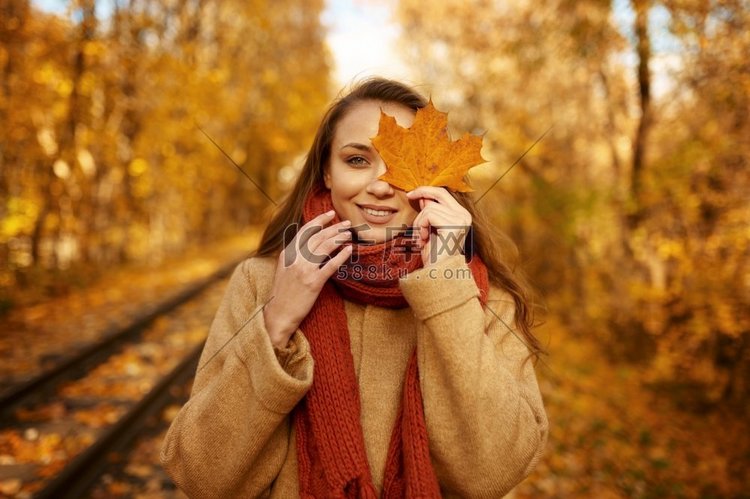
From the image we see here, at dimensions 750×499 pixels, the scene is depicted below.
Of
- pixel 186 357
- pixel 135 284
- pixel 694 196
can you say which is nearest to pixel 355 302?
pixel 186 357

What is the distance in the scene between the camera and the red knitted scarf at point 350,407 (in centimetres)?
135

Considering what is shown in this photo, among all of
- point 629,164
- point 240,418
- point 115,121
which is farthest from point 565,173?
point 115,121

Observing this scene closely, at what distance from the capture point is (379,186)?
1.50m

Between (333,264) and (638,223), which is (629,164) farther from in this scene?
(333,264)

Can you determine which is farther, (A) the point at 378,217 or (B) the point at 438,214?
→ (A) the point at 378,217

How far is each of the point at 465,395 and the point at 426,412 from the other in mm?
165

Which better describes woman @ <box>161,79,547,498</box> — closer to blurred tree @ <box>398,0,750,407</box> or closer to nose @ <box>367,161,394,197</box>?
nose @ <box>367,161,394,197</box>

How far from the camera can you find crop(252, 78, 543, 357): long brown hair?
169 cm

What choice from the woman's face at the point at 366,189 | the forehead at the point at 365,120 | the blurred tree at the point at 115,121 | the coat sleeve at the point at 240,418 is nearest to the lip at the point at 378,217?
the woman's face at the point at 366,189

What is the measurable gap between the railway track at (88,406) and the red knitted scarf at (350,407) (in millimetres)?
2544

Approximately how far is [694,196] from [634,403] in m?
2.80

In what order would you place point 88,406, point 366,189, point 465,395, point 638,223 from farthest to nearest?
point 638,223
point 88,406
point 366,189
point 465,395

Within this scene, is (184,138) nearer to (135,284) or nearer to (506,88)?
(135,284)

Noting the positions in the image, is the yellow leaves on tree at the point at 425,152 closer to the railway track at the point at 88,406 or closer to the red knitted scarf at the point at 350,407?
the red knitted scarf at the point at 350,407
